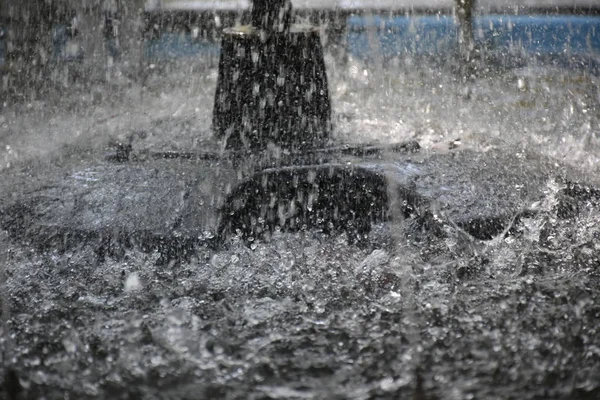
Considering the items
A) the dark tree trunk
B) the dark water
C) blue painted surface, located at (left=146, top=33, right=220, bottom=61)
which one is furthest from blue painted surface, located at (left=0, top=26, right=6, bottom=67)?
the dark tree trunk

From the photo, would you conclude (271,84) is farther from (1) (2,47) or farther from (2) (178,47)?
(2) (178,47)

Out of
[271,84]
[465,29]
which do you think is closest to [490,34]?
[465,29]

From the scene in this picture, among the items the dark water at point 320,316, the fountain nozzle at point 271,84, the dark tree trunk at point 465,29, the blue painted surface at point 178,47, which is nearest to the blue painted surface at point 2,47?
the blue painted surface at point 178,47

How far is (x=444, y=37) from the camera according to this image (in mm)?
6938

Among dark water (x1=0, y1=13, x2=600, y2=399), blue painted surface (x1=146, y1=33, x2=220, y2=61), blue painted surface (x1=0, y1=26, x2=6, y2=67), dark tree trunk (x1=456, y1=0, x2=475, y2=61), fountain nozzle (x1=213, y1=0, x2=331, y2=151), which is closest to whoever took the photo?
dark water (x1=0, y1=13, x2=600, y2=399)

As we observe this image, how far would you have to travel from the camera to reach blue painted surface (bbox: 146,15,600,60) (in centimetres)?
656

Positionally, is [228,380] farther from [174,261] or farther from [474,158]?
[474,158]

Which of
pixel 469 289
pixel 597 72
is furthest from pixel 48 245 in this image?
pixel 597 72

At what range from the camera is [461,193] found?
2947 millimetres

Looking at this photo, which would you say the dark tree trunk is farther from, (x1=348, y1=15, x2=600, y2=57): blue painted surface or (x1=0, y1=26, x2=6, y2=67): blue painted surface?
(x1=0, y1=26, x2=6, y2=67): blue painted surface

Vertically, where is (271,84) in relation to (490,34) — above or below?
below

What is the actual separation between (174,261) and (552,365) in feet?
4.60

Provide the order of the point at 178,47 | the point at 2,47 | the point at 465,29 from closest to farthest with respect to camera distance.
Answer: the point at 2,47
the point at 465,29
the point at 178,47

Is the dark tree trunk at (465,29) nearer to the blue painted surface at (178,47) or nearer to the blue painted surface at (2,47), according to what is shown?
the blue painted surface at (178,47)
